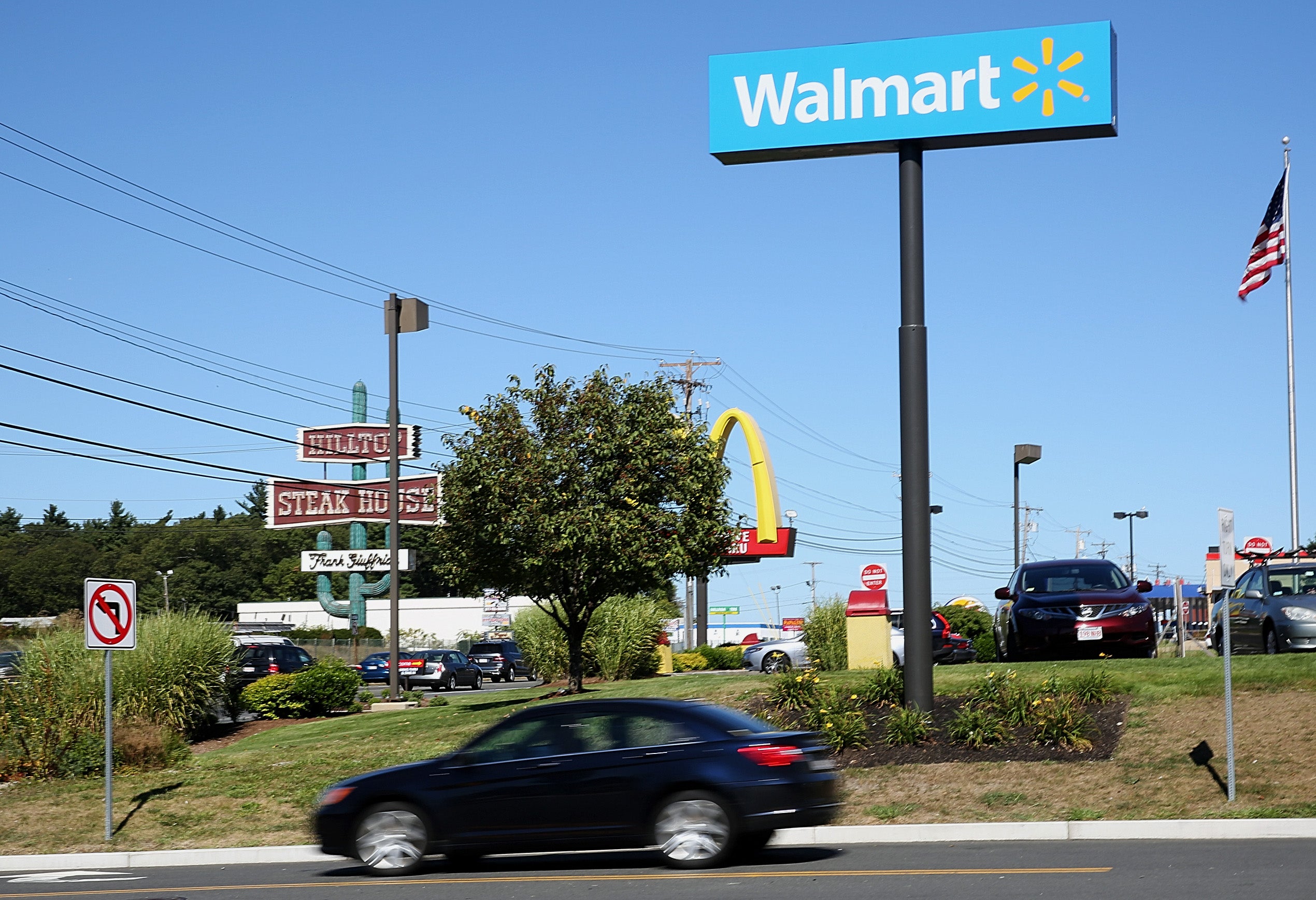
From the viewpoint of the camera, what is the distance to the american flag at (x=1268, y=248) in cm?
3319

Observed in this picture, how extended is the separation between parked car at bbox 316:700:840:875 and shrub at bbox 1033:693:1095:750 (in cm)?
459

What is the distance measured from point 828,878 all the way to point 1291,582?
45.0 feet

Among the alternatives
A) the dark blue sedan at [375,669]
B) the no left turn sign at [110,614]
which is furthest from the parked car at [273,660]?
the no left turn sign at [110,614]

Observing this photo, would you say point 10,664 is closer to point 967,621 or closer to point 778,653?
point 778,653

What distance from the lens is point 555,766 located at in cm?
1145

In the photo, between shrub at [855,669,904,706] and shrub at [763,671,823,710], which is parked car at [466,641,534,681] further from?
shrub at [855,669,904,706]

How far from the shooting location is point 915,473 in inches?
637

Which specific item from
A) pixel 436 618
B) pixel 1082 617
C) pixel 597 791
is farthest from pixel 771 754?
pixel 436 618

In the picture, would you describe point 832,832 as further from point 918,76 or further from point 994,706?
→ point 918,76

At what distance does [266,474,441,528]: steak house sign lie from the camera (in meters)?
71.1

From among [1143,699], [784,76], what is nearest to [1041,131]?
[784,76]

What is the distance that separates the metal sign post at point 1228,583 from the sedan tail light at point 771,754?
14.7ft

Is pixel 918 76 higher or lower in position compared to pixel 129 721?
higher

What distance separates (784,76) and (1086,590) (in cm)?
930
